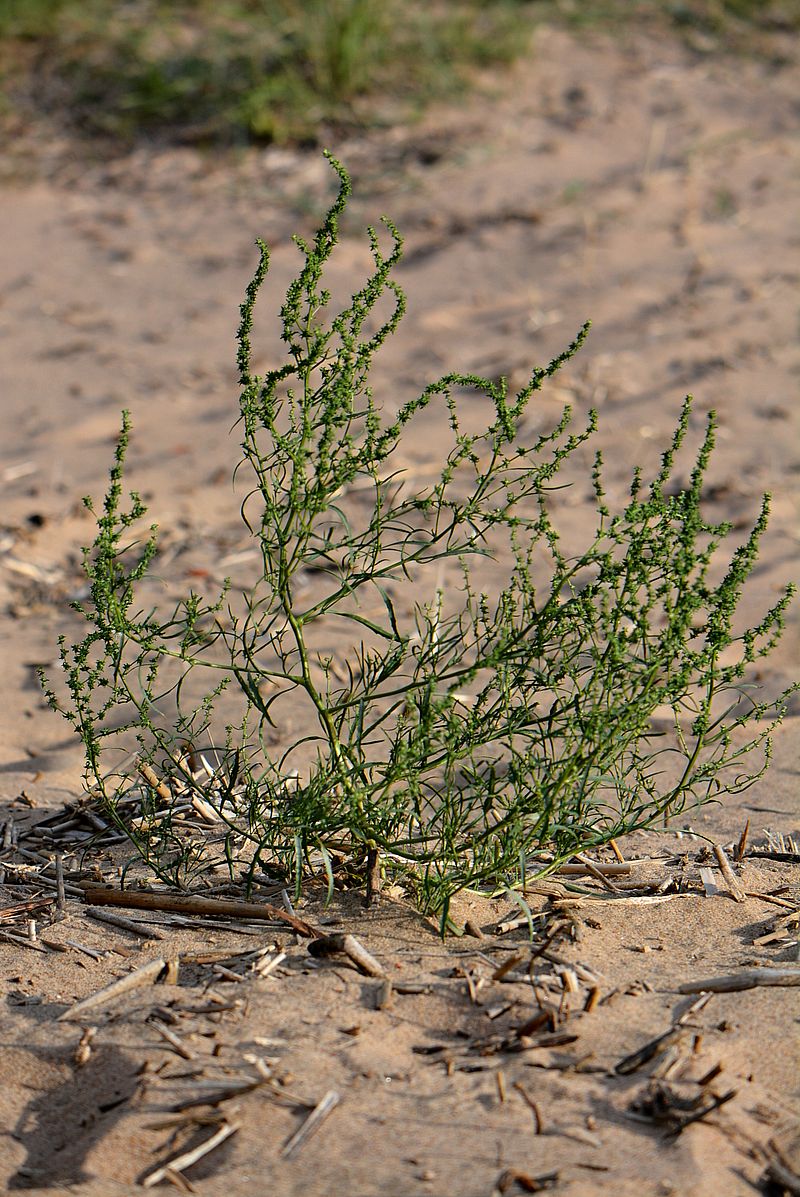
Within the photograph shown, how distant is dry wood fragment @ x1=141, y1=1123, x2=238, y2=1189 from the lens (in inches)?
85.0

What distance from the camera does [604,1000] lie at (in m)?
2.55

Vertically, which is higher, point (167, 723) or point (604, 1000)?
point (167, 723)

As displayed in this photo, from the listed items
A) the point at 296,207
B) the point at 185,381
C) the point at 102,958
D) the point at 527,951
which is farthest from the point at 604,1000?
the point at 296,207

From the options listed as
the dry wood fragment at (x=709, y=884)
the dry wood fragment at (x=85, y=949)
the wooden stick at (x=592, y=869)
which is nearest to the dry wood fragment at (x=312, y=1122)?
the dry wood fragment at (x=85, y=949)

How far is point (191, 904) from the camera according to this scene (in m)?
2.85

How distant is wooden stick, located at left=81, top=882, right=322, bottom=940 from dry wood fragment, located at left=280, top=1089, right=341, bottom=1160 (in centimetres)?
47

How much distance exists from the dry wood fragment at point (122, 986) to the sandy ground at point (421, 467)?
25mm

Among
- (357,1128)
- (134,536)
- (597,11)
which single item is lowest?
(357,1128)

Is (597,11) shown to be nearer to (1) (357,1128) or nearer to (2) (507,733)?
(2) (507,733)

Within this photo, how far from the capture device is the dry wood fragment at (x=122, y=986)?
255cm

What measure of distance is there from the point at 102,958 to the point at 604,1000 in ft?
3.33

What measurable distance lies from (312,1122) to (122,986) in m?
0.55

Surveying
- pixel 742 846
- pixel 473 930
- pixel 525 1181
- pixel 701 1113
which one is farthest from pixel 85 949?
pixel 742 846

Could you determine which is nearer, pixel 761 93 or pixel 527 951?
pixel 527 951
